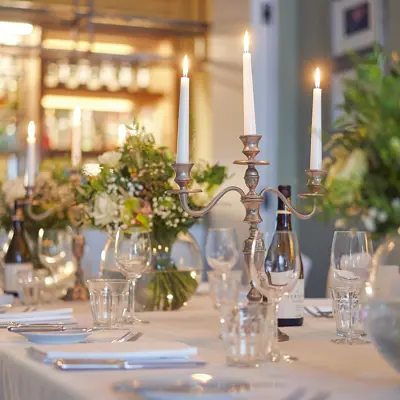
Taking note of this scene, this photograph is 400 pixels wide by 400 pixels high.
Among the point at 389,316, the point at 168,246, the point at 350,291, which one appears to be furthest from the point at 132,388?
the point at 168,246

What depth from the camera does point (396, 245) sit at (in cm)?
99

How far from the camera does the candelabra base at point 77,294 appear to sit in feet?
7.21

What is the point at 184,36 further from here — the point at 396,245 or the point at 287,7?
the point at 396,245

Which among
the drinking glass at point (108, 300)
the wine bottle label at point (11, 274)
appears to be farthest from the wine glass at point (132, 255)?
the wine bottle label at point (11, 274)

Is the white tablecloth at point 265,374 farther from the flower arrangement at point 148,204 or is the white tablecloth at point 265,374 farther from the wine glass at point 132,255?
the flower arrangement at point 148,204

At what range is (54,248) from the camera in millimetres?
2270

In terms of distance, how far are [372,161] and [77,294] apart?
140cm

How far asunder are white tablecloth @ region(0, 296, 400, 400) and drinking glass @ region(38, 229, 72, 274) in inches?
30.7

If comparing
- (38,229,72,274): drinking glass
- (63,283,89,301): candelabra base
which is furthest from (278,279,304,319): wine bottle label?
(38,229,72,274): drinking glass

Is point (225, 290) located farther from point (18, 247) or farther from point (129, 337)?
point (18, 247)

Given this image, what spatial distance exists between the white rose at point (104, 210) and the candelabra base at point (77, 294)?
1.22ft

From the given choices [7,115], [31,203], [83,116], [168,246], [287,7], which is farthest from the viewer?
Answer: [83,116]

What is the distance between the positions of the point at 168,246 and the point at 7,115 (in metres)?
4.01

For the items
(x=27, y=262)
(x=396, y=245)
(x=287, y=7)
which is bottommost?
(x=27, y=262)
